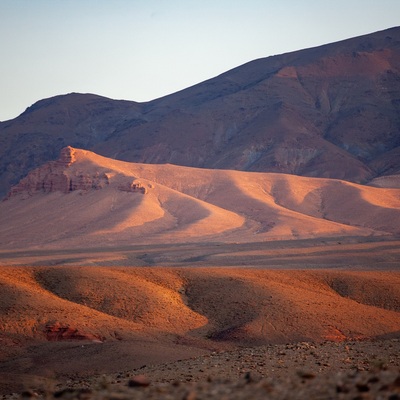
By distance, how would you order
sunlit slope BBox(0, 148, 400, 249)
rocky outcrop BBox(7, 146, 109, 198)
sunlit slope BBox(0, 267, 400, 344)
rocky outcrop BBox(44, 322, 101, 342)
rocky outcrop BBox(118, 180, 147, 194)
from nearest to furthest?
rocky outcrop BBox(44, 322, 101, 342) < sunlit slope BBox(0, 267, 400, 344) < sunlit slope BBox(0, 148, 400, 249) < rocky outcrop BBox(118, 180, 147, 194) < rocky outcrop BBox(7, 146, 109, 198)

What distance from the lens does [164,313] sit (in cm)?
3644

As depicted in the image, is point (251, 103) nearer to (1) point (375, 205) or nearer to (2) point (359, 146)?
(2) point (359, 146)

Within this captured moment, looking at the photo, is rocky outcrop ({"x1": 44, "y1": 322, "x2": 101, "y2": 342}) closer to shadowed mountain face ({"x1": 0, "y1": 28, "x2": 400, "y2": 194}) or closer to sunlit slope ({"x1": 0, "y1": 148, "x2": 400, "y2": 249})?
sunlit slope ({"x1": 0, "y1": 148, "x2": 400, "y2": 249})

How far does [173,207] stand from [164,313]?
67.7 m

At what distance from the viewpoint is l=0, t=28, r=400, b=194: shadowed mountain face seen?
A: 157 metres

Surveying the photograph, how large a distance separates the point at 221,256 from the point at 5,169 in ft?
395

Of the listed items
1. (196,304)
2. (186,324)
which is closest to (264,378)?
(186,324)

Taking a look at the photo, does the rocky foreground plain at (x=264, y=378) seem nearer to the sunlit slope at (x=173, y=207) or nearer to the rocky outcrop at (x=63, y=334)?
the rocky outcrop at (x=63, y=334)

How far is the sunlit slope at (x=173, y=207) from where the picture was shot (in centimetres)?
9294

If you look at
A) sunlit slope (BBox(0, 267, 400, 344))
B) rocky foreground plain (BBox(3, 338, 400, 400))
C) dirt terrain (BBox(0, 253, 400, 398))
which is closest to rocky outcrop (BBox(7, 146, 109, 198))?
dirt terrain (BBox(0, 253, 400, 398))

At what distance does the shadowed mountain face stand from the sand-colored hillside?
350 feet

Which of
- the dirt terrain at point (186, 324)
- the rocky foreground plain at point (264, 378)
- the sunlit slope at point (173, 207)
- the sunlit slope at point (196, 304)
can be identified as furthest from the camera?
the sunlit slope at point (173, 207)

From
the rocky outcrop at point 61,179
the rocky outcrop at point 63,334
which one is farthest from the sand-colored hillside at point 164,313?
the rocky outcrop at point 61,179

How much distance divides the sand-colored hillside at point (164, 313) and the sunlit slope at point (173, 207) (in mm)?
47819
